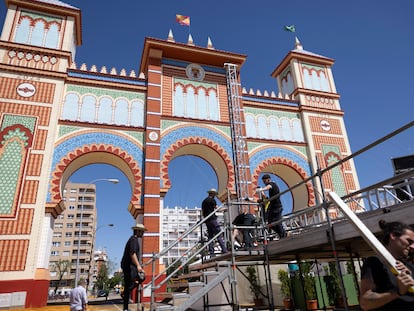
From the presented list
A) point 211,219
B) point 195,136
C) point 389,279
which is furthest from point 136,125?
point 389,279

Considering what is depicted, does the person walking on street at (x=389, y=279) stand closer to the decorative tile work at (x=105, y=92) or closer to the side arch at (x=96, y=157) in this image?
the side arch at (x=96, y=157)

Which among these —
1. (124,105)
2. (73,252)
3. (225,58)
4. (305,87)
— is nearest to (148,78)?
(124,105)

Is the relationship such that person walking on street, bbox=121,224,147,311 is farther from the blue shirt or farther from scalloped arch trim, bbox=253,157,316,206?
scalloped arch trim, bbox=253,157,316,206

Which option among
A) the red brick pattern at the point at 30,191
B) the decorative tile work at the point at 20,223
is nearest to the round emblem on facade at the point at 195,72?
the red brick pattern at the point at 30,191

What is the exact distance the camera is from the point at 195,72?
16984 mm

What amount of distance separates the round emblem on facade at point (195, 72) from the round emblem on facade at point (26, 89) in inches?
302

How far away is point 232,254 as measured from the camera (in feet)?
21.7

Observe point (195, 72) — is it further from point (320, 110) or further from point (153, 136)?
point (320, 110)

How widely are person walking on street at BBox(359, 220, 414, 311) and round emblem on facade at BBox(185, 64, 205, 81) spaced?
1538 cm

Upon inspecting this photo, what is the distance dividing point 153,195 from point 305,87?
1172 cm

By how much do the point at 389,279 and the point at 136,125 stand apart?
45.1 feet

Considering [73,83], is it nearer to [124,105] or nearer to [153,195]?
[124,105]

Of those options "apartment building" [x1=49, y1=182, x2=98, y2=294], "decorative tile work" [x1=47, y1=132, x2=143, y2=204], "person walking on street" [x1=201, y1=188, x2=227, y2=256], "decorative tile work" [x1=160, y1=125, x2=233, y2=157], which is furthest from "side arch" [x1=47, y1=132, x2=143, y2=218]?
"apartment building" [x1=49, y1=182, x2=98, y2=294]

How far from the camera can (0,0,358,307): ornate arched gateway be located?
12.0 m
